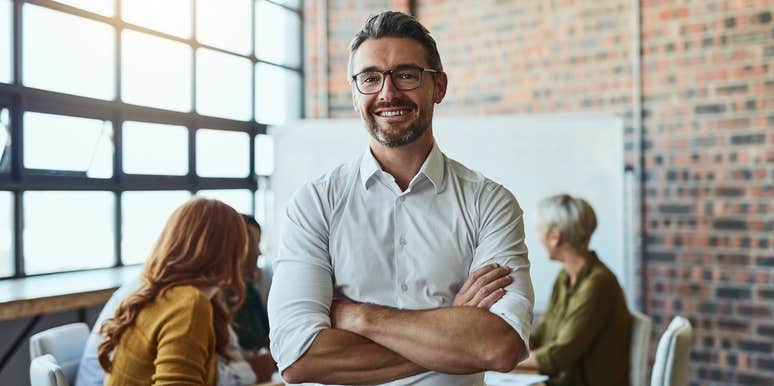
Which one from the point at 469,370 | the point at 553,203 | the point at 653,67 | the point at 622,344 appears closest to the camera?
the point at 469,370

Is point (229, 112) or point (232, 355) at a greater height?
point (229, 112)

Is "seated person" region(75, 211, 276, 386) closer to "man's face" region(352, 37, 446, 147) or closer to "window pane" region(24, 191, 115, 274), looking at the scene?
"man's face" region(352, 37, 446, 147)

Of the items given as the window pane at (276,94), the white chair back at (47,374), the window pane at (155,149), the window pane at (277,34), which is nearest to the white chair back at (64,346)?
the white chair back at (47,374)

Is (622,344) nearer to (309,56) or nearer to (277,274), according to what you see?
(277,274)

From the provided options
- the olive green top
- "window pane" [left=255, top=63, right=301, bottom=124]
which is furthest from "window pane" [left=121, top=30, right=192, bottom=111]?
the olive green top

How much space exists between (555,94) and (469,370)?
3462 millimetres

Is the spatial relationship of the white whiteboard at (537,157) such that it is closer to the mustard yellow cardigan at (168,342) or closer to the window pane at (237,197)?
the window pane at (237,197)

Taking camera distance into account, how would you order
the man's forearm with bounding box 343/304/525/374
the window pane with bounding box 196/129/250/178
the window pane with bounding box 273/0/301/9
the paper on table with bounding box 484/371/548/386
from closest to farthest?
the man's forearm with bounding box 343/304/525/374 → the paper on table with bounding box 484/371/548/386 → the window pane with bounding box 196/129/250/178 → the window pane with bounding box 273/0/301/9

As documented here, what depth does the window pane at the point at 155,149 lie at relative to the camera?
4.25 m

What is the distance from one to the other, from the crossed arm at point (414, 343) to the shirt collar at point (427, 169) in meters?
0.24

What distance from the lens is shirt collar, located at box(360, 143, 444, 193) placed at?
1.65 meters

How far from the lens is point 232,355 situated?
99.8 inches

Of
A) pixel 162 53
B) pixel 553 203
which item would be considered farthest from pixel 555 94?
pixel 162 53

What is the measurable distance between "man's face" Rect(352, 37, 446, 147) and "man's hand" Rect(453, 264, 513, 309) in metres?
0.34
